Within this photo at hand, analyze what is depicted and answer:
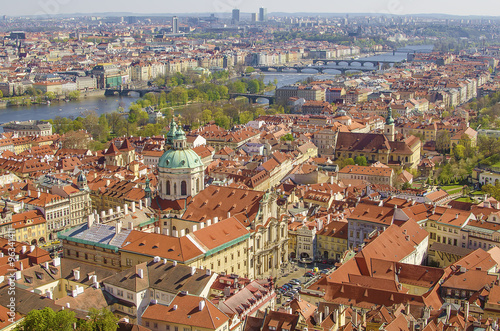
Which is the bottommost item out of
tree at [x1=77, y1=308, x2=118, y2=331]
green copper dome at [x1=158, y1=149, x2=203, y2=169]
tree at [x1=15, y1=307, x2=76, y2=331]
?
tree at [x1=77, y1=308, x2=118, y2=331]

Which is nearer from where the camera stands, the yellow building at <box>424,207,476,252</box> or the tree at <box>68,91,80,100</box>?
the yellow building at <box>424,207,476,252</box>

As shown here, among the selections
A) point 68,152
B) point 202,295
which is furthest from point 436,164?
point 202,295

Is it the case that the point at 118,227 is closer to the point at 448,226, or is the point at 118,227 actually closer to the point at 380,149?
the point at 448,226

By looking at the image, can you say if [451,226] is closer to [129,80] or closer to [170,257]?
[170,257]

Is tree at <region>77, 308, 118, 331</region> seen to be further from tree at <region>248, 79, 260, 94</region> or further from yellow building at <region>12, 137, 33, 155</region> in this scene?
tree at <region>248, 79, 260, 94</region>


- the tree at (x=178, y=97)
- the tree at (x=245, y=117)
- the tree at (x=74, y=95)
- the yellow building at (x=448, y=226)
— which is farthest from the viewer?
the tree at (x=74, y=95)

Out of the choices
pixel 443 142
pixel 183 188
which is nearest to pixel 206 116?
pixel 443 142

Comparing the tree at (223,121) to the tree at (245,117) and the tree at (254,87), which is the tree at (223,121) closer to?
the tree at (245,117)

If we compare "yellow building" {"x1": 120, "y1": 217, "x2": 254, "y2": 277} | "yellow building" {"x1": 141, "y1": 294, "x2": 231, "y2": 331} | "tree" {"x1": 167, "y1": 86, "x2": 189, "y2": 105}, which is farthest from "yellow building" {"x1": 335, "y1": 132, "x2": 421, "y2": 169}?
"tree" {"x1": 167, "y1": 86, "x2": 189, "y2": 105}

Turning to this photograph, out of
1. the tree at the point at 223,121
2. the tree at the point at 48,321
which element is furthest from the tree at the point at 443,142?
the tree at the point at 48,321
